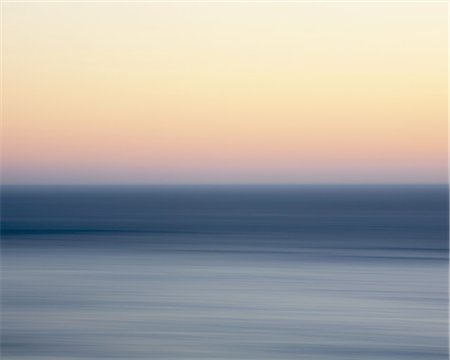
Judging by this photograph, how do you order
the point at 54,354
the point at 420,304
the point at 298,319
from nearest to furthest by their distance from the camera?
the point at 54,354
the point at 298,319
the point at 420,304

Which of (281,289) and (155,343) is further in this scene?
(281,289)

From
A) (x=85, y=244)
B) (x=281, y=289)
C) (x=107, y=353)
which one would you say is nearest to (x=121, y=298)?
(x=281, y=289)

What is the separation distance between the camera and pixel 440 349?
7.16m

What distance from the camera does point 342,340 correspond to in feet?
24.3

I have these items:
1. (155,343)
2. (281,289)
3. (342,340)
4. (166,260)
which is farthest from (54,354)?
(166,260)

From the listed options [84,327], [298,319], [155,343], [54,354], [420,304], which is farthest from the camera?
[420,304]

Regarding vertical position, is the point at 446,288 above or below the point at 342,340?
above

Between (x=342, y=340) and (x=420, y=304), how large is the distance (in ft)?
8.75

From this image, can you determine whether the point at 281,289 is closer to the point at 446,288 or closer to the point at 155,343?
the point at 446,288

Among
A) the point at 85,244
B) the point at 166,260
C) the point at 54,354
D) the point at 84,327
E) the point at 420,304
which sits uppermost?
the point at 85,244

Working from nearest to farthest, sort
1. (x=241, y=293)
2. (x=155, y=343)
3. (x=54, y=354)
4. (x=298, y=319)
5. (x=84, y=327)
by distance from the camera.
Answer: (x=54, y=354)
(x=155, y=343)
(x=84, y=327)
(x=298, y=319)
(x=241, y=293)

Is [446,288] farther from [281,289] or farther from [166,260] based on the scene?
[166,260]

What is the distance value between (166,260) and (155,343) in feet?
26.5

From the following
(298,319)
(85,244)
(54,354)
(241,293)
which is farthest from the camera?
(85,244)
